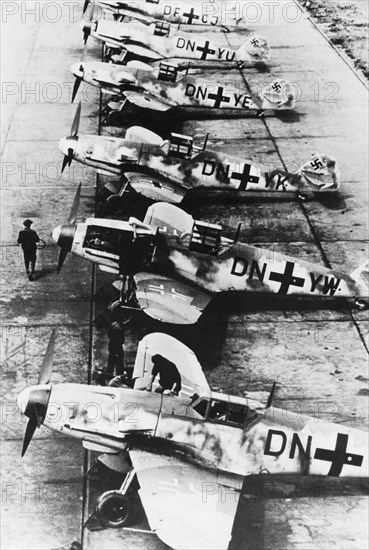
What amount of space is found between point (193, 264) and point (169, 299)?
1097mm

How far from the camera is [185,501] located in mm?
10469

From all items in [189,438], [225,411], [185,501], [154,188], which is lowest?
[185,501]

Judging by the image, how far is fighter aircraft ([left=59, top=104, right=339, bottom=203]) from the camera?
1950cm

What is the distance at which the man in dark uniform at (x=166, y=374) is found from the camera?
41.0 feet

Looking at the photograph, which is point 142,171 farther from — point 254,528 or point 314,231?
point 254,528

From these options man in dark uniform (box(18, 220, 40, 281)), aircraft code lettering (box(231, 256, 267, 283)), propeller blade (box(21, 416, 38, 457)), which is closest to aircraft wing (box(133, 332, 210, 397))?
propeller blade (box(21, 416, 38, 457))

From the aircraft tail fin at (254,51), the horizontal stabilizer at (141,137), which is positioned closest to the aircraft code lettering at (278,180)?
the horizontal stabilizer at (141,137)

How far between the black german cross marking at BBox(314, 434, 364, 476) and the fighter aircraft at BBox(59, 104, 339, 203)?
30.9 feet

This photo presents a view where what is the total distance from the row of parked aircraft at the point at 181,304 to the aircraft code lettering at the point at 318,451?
2cm

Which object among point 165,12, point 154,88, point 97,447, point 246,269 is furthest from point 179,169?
point 165,12

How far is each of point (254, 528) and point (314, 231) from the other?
33.3 ft

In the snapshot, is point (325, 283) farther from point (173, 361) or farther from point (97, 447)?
point (97, 447)

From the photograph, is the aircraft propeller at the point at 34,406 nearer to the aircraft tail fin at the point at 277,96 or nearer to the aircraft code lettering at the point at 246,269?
the aircraft code lettering at the point at 246,269

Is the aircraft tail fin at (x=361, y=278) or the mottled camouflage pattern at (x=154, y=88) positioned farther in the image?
the mottled camouflage pattern at (x=154, y=88)
